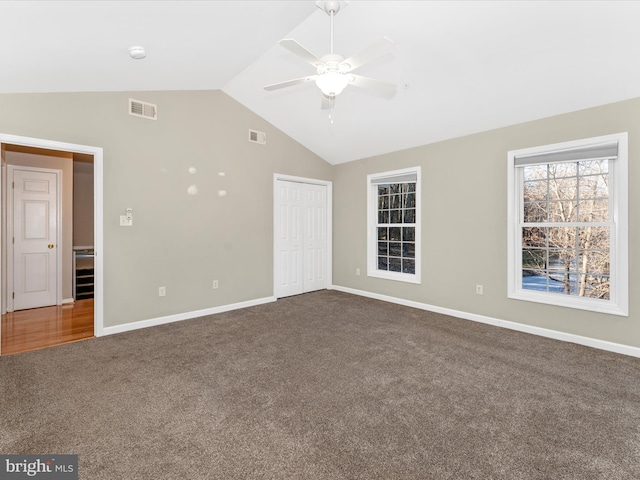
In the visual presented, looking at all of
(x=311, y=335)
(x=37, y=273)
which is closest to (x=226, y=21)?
(x=311, y=335)

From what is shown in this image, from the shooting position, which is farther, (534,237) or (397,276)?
(397,276)

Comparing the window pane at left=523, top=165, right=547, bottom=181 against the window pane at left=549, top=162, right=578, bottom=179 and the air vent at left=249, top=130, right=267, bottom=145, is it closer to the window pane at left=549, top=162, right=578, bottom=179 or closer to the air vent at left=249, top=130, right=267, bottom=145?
the window pane at left=549, top=162, right=578, bottom=179

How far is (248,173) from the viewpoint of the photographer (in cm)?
505

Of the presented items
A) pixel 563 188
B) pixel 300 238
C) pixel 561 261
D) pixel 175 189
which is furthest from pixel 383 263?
pixel 175 189

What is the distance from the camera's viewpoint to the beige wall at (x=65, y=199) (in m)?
4.95

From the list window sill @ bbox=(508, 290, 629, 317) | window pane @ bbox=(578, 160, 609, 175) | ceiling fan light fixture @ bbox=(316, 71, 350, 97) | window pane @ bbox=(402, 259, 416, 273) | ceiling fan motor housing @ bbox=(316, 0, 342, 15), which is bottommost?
window sill @ bbox=(508, 290, 629, 317)

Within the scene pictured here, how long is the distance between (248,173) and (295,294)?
2.29m

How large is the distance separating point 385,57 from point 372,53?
1.38m

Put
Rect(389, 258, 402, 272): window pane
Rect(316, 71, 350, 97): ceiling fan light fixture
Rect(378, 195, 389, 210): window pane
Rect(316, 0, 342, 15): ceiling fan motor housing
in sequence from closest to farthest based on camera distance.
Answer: Rect(316, 71, 350, 97): ceiling fan light fixture
Rect(316, 0, 342, 15): ceiling fan motor housing
Rect(389, 258, 402, 272): window pane
Rect(378, 195, 389, 210): window pane

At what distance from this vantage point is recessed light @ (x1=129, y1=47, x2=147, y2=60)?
2830 mm

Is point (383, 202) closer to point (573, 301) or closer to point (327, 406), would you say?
point (573, 301)

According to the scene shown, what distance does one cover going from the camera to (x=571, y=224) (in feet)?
11.7

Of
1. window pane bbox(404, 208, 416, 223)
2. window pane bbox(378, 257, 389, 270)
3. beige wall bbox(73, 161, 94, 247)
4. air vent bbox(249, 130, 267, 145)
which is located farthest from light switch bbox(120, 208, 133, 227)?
window pane bbox(404, 208, 416, 223)

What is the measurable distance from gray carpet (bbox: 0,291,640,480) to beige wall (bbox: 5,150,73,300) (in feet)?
7.91
